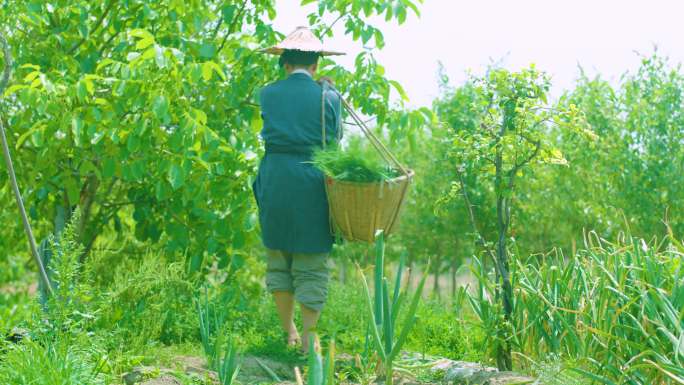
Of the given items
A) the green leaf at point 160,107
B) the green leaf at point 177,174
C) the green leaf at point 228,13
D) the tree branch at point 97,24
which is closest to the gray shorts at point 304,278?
the green leaf at point 177,174

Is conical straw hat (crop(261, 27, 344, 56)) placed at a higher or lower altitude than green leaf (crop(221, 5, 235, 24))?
lower

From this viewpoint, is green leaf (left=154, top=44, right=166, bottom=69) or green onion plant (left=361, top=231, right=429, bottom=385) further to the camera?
green leaf (left=154, top=44, right=166, bottom=69)

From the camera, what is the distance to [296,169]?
14.5 ft

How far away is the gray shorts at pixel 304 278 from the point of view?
178 inches

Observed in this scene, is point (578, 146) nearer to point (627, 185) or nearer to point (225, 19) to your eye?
point (627, 185)

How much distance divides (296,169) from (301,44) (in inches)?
25.4

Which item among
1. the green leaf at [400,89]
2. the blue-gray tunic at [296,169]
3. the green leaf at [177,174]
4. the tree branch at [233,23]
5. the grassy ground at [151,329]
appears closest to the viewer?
the grassy ground at [151,329]

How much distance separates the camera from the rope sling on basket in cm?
408

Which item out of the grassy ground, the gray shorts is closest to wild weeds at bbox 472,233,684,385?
the grassy ground

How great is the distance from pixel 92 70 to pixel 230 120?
0.90m

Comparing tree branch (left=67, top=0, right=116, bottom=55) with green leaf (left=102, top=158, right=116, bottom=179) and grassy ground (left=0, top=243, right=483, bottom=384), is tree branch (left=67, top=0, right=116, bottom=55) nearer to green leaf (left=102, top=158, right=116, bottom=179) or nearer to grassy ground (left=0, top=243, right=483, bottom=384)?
green leaf (left=102, top=158, right=116, bottom=179)

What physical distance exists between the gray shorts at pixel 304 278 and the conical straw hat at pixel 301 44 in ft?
3.43

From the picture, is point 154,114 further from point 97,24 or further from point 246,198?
point 97,24

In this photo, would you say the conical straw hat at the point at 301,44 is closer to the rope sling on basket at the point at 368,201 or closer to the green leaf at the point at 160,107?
the rope sling on basket at the point at 368,201
